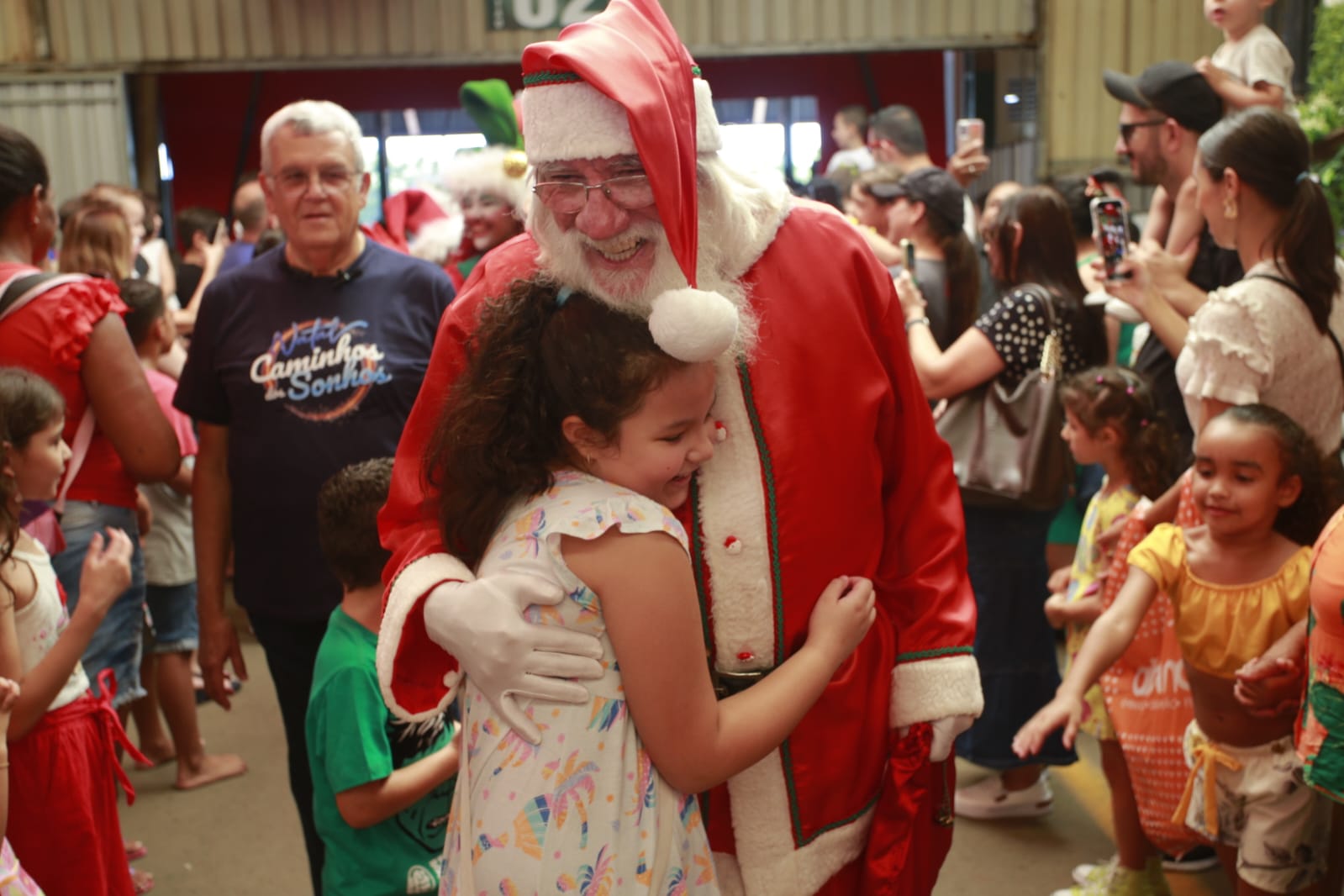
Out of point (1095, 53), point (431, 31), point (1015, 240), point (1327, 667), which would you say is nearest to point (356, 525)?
point (1327, 667)

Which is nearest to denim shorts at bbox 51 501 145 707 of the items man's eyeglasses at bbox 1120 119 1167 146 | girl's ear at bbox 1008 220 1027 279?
girl's ear at bbox 1008 220 1027 279

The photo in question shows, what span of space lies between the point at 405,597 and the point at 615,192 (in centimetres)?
55

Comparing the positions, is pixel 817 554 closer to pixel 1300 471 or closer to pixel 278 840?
pixel 1300 471

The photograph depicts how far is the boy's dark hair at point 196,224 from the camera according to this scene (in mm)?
6629

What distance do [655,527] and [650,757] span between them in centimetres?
27

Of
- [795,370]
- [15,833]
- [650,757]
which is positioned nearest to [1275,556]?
[795,370]

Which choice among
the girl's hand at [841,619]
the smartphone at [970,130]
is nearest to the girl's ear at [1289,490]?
the girl's hand at [841,619]

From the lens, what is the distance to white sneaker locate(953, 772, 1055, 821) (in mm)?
3529

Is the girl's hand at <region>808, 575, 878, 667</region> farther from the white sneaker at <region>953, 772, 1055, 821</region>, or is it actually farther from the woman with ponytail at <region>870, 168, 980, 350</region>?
the woman with ponytail at <region>870, 168, 980, 350</region>

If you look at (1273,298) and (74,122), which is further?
(74,122)

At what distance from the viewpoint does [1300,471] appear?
2.36 metres

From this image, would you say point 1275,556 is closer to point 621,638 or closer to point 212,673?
point 621,638

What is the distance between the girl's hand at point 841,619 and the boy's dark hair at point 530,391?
0.37m

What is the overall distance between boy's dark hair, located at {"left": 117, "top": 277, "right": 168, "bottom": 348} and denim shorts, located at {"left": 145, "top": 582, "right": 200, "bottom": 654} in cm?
78
